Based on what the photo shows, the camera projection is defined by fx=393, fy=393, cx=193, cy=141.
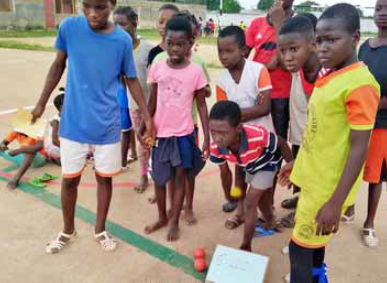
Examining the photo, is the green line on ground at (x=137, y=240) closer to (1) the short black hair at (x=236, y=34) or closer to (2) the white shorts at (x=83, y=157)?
(2) the white shorts at (x=83, y=157)

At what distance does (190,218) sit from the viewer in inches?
132

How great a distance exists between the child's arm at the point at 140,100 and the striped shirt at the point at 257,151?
607mm

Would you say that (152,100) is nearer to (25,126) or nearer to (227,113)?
(227,113)

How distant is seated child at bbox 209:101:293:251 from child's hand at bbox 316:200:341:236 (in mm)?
924

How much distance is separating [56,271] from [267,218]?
165cm

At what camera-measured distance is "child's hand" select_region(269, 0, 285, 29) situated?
3264 mm

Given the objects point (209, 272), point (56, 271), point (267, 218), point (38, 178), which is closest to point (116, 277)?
point (56, 271)

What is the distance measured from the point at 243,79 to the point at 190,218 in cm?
127

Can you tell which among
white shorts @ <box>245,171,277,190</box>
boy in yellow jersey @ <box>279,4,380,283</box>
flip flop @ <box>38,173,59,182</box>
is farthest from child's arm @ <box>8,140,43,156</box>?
boy in yellow jersey @ <box>279,4,380,283</box>

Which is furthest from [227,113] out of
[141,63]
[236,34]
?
[141,63]

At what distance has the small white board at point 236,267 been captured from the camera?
7.99 feet

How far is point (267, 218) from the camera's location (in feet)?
10.6

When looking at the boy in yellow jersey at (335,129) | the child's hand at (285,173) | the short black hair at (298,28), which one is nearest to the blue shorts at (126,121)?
the short black hair at (298,28)

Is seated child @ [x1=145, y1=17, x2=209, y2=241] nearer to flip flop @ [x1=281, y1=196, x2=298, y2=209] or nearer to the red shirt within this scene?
the red shirt
